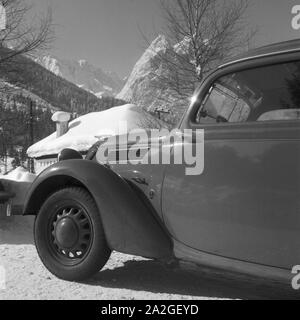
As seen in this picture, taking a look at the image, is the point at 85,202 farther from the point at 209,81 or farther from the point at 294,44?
the point at 294,44

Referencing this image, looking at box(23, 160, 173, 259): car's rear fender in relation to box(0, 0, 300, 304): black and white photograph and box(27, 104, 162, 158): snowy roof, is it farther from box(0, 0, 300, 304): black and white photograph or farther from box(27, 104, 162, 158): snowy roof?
box(27, 104, 162, 158): snowy roof

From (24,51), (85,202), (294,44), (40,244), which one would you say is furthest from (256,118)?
(24,51)

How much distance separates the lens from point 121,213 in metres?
3.05

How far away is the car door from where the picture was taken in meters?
2.46

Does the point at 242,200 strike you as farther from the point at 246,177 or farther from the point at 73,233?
the point at 73,233

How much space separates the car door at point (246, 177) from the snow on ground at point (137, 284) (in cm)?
27

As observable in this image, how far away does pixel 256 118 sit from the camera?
2.96 m

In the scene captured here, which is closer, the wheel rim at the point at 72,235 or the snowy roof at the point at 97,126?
the wheel rim at the point at 72,235

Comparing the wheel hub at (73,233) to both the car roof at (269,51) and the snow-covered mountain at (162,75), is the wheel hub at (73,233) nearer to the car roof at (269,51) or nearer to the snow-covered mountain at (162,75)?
the car roof at (269,51)

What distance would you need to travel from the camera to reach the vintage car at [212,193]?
2.49 metres

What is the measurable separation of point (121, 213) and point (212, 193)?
73 centimetres

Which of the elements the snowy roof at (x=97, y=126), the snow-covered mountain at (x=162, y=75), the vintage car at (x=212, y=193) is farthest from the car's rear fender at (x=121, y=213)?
the snowy roof at (x=97, y=126)

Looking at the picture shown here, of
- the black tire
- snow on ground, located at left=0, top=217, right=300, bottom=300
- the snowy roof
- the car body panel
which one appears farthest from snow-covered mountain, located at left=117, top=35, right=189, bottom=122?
the car body panel

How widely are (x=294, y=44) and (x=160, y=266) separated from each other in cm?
241
